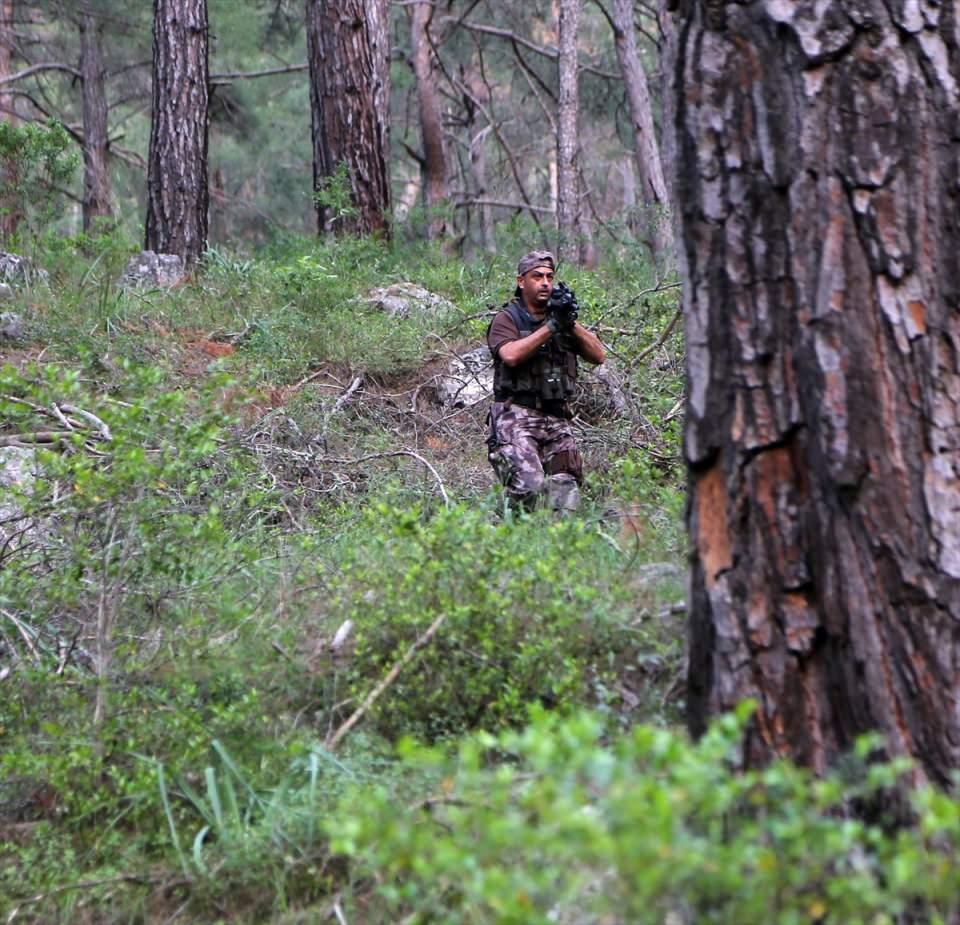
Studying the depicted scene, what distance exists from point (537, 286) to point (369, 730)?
3.25m

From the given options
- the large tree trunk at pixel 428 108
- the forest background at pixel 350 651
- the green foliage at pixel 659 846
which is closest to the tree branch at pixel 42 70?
the large tree trunk at pixel 428 108

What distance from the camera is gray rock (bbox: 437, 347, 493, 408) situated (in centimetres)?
820

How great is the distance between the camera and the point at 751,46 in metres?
2.76

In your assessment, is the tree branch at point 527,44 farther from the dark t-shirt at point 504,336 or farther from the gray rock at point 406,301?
the dark t-shirt at point 504,336

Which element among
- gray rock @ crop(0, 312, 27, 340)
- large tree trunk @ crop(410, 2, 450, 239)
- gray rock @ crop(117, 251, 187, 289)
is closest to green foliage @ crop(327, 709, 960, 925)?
gray rock @ crop(0, 312, 27, 340)

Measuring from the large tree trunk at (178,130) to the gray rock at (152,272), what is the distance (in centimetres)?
63

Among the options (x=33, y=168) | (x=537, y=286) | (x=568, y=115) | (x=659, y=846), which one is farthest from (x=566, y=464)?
(x=568, y=115)

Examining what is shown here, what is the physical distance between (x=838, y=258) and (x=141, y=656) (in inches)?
101

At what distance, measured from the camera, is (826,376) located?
2625 mm

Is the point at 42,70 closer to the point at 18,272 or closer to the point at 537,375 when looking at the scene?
the point at 18,272

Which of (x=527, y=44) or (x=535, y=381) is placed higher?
(x=527, y=44)

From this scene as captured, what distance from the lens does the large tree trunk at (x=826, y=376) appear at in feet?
8.50

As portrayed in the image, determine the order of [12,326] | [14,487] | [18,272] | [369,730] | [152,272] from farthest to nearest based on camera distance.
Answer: [152,272], [18,272], [12,326], [14,487], [369,730]

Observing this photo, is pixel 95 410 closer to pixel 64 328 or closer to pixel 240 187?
pixel 64 328
